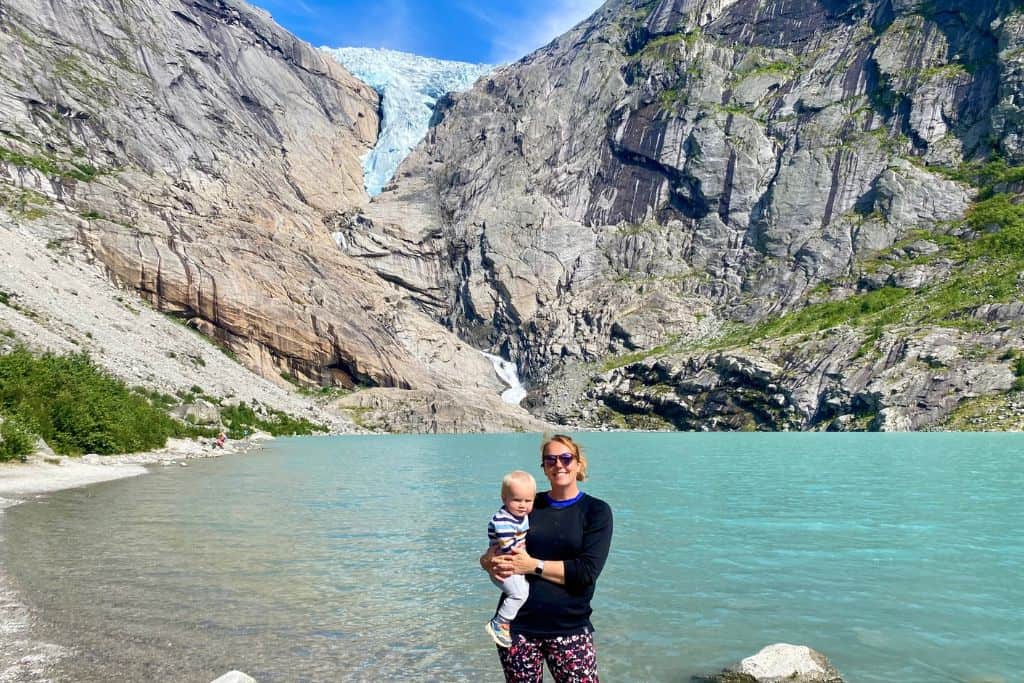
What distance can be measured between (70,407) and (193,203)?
9428cm

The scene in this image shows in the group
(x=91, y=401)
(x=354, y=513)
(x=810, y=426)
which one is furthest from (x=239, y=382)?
(x=810, y=426)

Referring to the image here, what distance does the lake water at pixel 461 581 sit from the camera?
30.3 ft

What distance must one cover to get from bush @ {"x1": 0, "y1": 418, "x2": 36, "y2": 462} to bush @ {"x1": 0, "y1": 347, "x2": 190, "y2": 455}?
0.97 meters

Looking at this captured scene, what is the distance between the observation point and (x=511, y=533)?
14.9ft

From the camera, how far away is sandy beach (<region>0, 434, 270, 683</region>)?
808cm

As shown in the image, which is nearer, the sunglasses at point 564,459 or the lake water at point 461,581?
the sunglasses at point 564,459

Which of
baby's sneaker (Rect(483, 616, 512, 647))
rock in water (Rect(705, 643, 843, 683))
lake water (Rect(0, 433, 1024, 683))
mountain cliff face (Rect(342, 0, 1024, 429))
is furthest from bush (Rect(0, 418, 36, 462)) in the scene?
mountain cliff face (Rect(342, 0, 1024, 429))

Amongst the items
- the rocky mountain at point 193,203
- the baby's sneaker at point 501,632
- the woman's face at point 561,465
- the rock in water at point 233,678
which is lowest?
the rock in water at point 233,678

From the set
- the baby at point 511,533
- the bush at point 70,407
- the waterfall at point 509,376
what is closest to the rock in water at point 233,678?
the baby at point 511,533

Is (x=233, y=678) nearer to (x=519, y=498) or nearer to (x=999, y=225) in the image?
(x=519, y=498)

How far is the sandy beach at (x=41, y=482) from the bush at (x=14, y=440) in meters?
0.42

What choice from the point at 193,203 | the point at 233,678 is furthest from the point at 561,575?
the point at 193,203

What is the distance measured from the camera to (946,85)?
13188 centimetres

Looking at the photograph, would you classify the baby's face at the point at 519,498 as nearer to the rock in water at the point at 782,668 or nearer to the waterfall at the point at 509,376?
the rock in water at the point at 782,668
